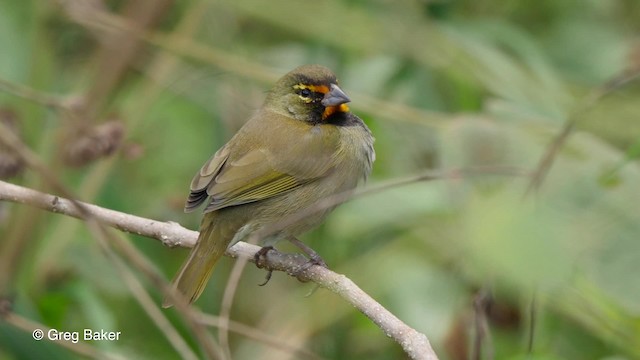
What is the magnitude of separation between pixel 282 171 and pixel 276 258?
415 mm

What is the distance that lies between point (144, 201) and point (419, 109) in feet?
5.26

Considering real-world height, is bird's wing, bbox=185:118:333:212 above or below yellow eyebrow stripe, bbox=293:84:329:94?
below

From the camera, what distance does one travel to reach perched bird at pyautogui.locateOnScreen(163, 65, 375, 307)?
3.69 metres

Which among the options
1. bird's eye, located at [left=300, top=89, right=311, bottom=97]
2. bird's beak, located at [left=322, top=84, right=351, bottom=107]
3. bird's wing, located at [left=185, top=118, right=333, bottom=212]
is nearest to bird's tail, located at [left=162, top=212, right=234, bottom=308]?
bird's wing, located at [left=185, top=118, right=333, bottom=212]

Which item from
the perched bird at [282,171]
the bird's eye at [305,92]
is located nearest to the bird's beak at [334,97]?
the perched bird at [282,171]

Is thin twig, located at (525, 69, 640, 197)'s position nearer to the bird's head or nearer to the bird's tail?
the bird's head

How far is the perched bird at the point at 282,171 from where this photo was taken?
369cm

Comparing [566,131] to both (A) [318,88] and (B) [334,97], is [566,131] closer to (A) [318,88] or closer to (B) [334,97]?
(B) [334,97]

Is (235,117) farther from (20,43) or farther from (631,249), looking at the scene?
(631,249)

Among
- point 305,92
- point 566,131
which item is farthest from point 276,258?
point 566,131

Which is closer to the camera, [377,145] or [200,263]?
[200,263]

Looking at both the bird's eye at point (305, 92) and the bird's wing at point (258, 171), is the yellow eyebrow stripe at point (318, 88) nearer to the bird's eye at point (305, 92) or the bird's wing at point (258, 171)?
the bird's eye at point (305, 92)

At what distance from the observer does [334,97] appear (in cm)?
427

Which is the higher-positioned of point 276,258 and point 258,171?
point 258,171
